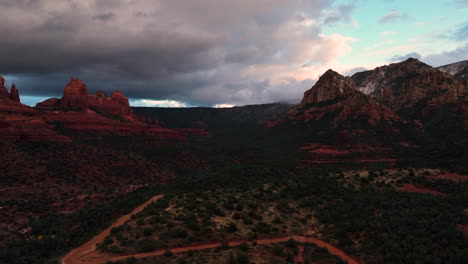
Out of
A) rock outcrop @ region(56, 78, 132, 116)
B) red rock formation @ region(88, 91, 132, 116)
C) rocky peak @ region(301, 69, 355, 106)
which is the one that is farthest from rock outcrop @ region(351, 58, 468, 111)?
rock outcrop @ region(56, 78, 132, 116)

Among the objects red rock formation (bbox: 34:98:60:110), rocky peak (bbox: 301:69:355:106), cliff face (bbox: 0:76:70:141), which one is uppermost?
rocky peak (bbox: 301:69:355:106)

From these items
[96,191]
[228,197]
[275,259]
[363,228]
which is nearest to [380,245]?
[363,228]

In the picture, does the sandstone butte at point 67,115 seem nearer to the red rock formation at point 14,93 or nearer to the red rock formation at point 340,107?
the red rock formation at point 14,93

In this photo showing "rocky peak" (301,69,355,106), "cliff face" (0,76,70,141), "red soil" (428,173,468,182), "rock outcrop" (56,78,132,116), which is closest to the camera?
"red soil" (428,173,468,182)

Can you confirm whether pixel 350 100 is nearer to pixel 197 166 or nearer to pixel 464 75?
pixel 197 166

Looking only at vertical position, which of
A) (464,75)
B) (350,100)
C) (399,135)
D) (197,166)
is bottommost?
(197,166)

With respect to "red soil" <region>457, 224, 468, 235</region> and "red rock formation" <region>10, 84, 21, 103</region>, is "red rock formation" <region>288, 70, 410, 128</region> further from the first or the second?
"red rock formation" <region>10, 84, 21, 103</region>
